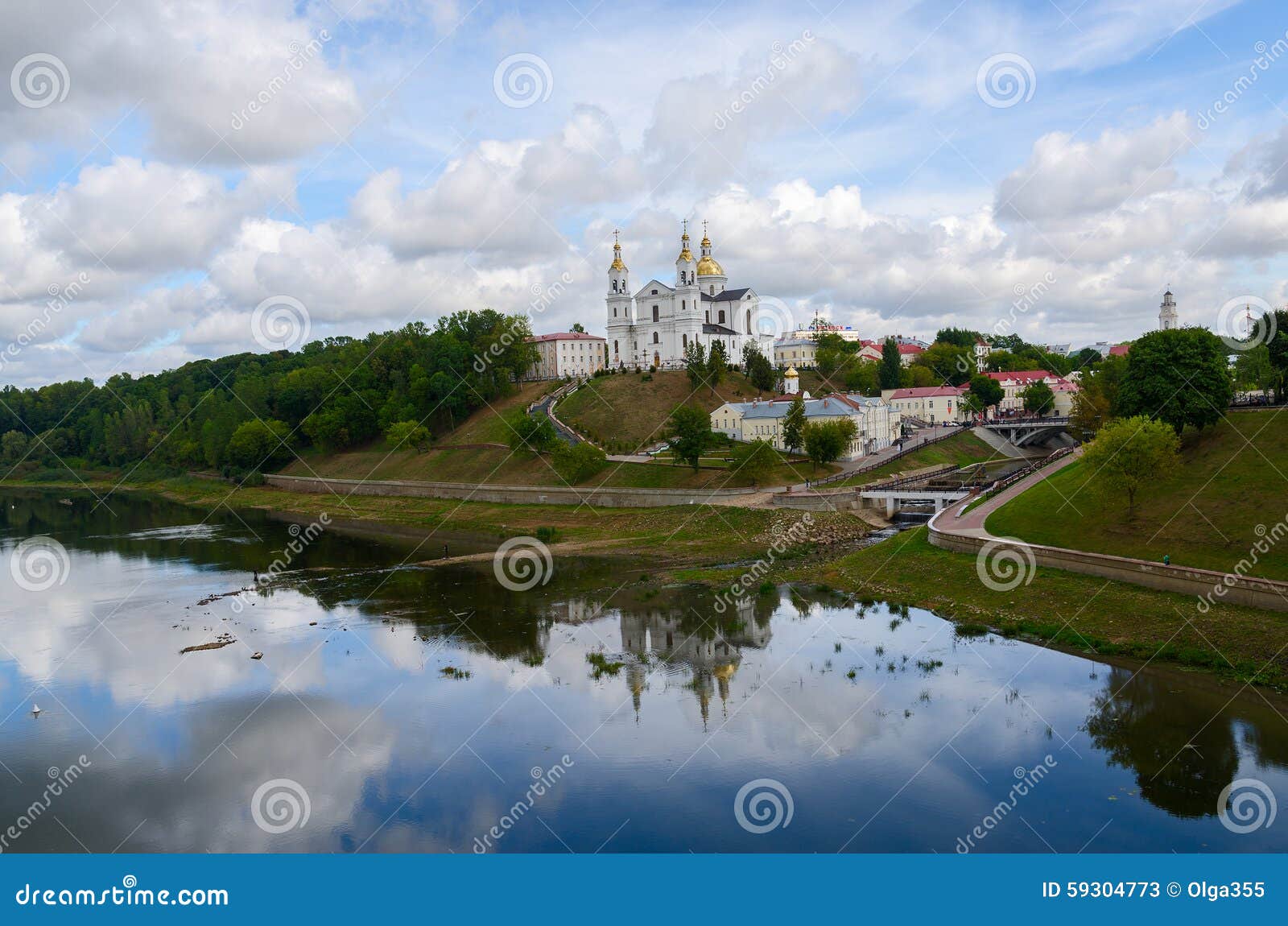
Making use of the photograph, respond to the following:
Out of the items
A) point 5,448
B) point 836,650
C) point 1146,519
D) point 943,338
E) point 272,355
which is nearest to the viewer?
point 836,650

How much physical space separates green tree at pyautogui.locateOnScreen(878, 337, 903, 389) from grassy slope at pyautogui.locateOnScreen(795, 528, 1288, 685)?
174 feet

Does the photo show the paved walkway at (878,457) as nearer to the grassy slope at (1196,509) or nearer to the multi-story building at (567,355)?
the grassy slope at (1196,509)

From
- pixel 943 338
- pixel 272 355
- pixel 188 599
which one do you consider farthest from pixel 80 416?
pixel 943 338

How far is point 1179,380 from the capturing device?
130ft

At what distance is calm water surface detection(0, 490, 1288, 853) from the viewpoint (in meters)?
17.1

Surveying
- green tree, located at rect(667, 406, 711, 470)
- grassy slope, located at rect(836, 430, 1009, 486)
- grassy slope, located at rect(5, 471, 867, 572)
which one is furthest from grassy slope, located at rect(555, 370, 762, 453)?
grassy slope, located at rect(836, 430, 1009, 486)

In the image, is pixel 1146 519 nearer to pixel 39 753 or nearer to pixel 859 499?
pixel 859 499

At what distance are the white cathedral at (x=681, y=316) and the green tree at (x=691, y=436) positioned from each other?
28.0m

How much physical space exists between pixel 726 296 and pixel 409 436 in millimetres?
36612

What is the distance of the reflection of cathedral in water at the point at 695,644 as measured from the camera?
24.8 meters

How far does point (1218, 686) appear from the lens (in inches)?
886

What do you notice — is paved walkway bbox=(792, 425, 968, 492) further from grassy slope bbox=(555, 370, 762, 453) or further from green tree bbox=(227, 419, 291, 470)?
green tree bbox=(227, 419, 291, 470)

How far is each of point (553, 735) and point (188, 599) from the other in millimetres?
23284

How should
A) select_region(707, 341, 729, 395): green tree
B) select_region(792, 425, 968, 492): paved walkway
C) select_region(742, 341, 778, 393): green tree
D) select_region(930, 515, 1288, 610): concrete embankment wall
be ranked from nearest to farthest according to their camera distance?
select_region(930, 515, 1288, 610): concrete embankment wall < select_region(792, 425, 968, 492): paved walkway < select_region(707, 341, 729, 395): green tree < select_region(742, 341, 778, 393): green tree
